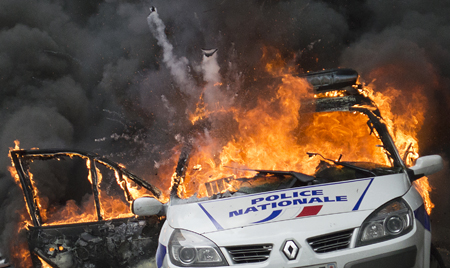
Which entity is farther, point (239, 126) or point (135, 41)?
point (135, 41)

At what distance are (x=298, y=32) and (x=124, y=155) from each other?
6.91 meters

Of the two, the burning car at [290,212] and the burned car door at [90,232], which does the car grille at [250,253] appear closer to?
the burning car at [290,212]

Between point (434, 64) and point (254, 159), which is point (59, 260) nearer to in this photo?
point (254, 159)

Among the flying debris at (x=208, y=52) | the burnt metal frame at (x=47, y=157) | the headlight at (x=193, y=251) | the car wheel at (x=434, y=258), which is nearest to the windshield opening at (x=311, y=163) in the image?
the headlight at (x=193, y=251)

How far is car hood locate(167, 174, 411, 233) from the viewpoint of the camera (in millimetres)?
2424

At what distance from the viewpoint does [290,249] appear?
224 cm

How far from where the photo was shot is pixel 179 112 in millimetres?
10375

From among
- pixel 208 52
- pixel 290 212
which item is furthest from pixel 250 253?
pixel 208 52

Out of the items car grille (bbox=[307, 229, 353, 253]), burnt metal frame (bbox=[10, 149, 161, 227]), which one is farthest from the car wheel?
burnt metal frame (bbox=[10, 149, 161, 227])

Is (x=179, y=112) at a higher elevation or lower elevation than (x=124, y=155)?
higher

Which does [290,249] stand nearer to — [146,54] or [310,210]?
[310,210]

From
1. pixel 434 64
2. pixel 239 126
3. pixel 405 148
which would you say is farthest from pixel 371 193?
pixel 434 64

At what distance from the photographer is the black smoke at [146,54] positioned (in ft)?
29.0

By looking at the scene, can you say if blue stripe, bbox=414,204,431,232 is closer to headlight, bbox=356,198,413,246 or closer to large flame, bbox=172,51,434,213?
headlight, bbox=356,198,413,246
